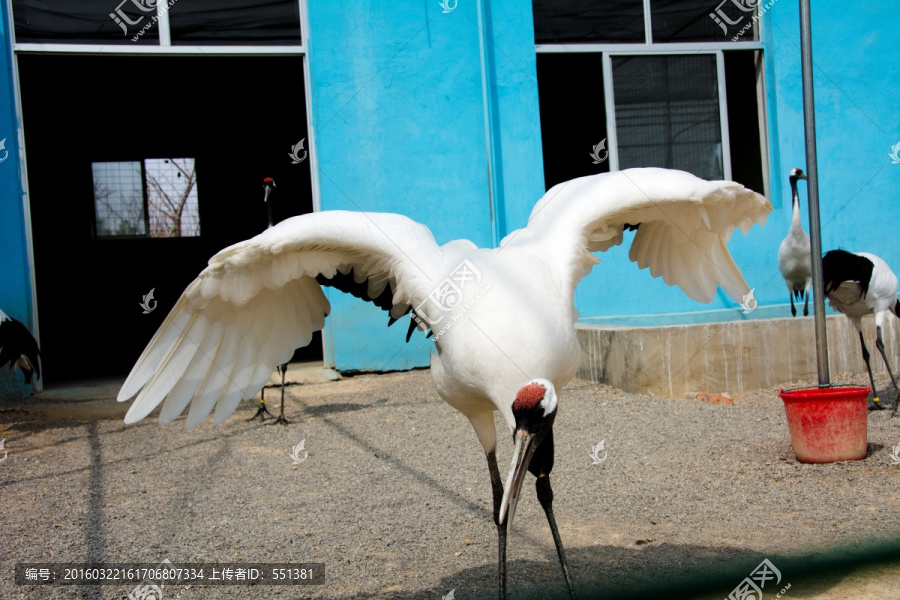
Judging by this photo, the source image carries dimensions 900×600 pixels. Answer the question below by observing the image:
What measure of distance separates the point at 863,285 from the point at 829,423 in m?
2.21

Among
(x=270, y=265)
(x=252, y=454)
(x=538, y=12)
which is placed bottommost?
(x=252, y=454)

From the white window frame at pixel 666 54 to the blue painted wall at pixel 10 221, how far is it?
226 inches

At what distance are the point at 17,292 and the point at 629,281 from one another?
6413mm

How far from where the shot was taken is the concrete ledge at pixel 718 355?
272 inches

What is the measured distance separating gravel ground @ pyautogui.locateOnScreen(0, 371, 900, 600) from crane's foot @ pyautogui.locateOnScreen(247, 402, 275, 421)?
4.9 inches

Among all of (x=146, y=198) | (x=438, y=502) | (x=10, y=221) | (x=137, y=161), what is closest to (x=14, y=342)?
(x=10, y=221)

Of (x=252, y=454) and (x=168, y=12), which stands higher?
(x=168, y=12)

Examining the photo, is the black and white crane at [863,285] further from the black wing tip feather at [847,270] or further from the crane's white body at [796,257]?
the crane's white body at [796,257]

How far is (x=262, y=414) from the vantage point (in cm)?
709

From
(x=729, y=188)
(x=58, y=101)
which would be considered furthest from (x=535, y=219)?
(x=58, y=101)

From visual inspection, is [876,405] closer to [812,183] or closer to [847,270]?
[847,270]

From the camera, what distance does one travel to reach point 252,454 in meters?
5.83

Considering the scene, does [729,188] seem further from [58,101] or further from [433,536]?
[58,101]

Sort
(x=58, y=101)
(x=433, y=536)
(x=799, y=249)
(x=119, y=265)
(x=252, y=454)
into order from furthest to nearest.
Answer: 1. (x=119, y=265)
2. (x=58, y=101)
3. (x=799, y=249)
4. (x=252, y=454)
5. (x=433, y=536)
